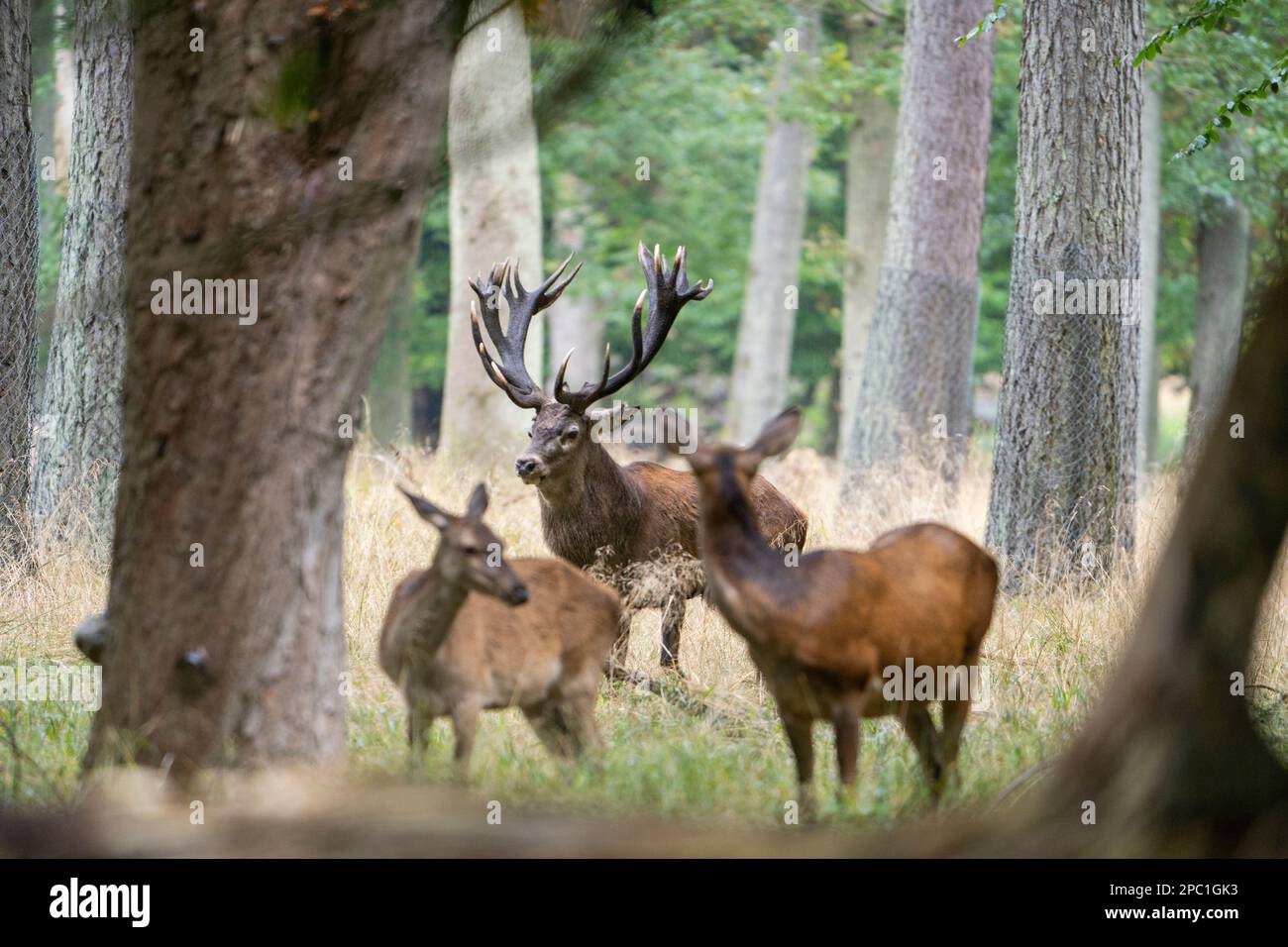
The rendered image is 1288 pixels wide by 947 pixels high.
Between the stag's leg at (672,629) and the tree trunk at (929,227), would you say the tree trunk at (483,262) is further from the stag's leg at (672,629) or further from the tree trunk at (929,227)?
the stag's leg at (672,629)

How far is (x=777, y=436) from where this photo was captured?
5.43m

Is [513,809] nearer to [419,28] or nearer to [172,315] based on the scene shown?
[172,315]

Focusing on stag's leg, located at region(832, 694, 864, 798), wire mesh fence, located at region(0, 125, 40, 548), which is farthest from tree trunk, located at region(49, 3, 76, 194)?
stag's leg, located at region(832, 694, 864, 798)

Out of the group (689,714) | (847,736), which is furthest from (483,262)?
(847,736)

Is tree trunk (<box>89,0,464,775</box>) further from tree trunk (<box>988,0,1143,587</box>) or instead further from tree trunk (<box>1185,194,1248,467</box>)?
tree trunk (<box>1185,194,1248,467</box>)

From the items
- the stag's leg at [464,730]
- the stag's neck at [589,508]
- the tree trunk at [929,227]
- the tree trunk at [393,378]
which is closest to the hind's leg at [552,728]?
the stag's leg at [464,730]

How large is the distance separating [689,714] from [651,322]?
262 cm

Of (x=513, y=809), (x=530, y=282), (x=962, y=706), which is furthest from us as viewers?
(x=530, y=282)

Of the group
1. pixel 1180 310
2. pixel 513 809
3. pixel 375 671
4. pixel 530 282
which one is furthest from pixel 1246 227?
pixel 513 809

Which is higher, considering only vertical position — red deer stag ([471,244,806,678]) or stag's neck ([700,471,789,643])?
red deer stag ([471,244,806,678])

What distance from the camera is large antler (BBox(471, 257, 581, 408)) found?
8.91 m

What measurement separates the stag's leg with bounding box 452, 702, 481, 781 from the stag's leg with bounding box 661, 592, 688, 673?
2.74 metres

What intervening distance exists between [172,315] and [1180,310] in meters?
25.1

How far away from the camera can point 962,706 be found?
227 inches
